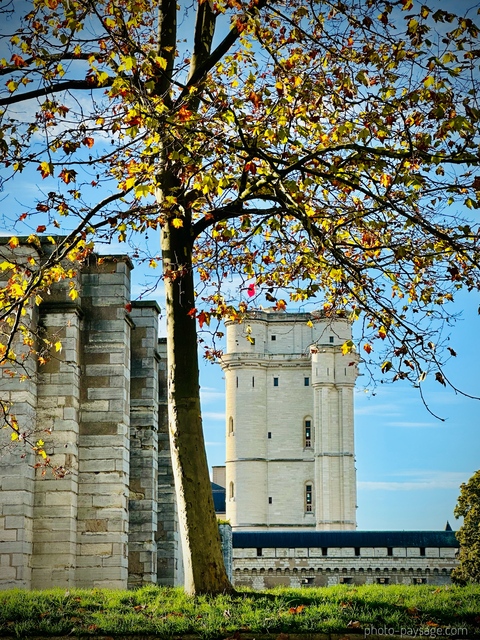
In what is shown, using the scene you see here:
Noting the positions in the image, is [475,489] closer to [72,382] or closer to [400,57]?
[72,382]

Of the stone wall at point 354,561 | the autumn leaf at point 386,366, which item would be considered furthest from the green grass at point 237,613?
the stone wall at point 354,561

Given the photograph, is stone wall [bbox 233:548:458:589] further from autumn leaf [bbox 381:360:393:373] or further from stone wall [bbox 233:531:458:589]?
autumn leaf [bbox 381:360:393:373]

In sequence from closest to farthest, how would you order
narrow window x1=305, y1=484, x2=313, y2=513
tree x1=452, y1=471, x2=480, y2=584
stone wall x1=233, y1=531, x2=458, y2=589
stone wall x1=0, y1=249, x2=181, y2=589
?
stone wall x1=0, y1=249, x2=181, y2=589
tree x1=452, y1=471, x2=480, y2=584
stone wall x1=233, y1=531, x2=458, y2=589
narrow window x1=305, y1=484, x2=313, y2=513

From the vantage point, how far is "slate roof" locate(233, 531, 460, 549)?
5947 centimetres

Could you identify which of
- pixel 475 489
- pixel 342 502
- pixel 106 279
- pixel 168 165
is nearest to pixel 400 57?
pixel 168 165

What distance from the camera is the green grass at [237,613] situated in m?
8.55

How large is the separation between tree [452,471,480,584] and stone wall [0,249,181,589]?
1221 inches

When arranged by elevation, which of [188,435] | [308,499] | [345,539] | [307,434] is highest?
[307,434]

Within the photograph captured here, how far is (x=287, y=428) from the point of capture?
86.2m

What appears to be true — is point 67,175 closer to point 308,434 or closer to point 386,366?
point 386,366

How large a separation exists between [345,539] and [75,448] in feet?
160

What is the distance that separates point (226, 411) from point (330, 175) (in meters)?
76.3

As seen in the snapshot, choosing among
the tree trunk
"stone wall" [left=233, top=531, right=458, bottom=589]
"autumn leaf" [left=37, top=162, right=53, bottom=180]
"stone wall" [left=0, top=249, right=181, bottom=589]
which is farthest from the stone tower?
"autumn leaf" [left=37, top=162, right=53, bottom=180]

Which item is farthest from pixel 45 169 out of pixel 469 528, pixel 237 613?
pixel 469 528
